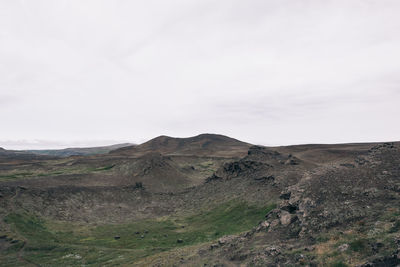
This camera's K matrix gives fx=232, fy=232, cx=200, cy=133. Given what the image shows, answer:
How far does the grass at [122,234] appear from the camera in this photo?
32969 millimetres

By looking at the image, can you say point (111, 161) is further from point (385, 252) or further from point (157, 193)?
point (385, 252)

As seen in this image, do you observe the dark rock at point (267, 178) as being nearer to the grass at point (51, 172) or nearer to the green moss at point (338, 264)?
the green moss at point (338, 264)

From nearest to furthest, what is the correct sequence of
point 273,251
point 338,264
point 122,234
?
point 338,264 < point 273,251 < point 122,234

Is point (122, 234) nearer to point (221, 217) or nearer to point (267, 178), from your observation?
point (221, 217)

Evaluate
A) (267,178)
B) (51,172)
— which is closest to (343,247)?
(267,178)

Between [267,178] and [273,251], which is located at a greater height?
[267,178]

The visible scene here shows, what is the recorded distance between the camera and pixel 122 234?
43.8 metres

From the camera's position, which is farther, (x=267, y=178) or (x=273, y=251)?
(x=267, y=178)

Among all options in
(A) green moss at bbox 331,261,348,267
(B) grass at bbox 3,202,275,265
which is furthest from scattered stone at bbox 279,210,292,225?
(B) grass at bbox 3,202,275,265

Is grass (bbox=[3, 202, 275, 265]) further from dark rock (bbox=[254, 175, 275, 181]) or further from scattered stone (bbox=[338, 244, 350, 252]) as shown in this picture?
scattered stone (bbox=[338, 244, 350, 252])

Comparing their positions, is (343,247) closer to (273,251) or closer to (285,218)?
(273,251)

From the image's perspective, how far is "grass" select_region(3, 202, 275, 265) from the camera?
33.0 metres

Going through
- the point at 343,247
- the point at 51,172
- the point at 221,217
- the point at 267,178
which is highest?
the point at 267,178

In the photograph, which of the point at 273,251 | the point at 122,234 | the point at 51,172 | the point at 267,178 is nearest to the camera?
the point at 273,251
